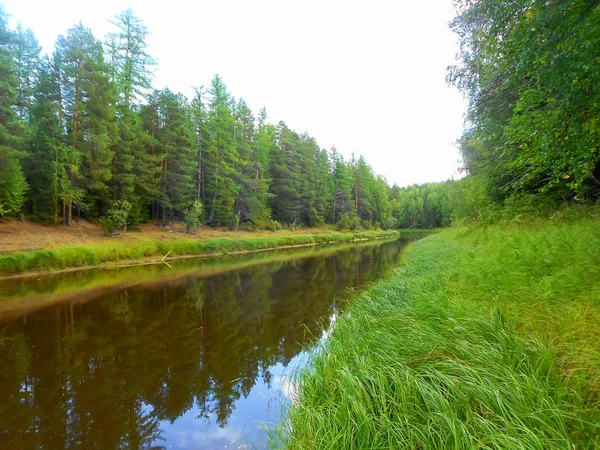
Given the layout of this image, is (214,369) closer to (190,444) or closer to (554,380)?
(190,444)

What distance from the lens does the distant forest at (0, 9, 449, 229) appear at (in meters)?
19.2

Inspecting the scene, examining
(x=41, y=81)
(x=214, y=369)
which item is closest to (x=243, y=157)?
(x=41, y=81)

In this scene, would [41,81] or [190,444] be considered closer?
[190,444]

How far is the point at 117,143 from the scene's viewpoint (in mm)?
23562

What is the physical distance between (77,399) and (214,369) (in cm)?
206

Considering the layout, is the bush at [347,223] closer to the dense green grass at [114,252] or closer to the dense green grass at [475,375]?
the dense green grass at [114,252]

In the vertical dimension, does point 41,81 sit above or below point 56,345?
above

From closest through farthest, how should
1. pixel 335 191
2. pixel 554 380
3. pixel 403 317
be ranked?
pixel 554 380
pixel 403 317
pixel 335 191

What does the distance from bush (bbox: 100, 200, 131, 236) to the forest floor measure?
54cm

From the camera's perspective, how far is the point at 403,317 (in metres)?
5.09

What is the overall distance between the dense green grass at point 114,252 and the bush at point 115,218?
2.27 m

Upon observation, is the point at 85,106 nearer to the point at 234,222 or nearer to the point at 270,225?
the point at 234,222

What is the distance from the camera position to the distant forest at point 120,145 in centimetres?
1922

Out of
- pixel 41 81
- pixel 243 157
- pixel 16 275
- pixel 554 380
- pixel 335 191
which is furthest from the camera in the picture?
pixel 335 191
